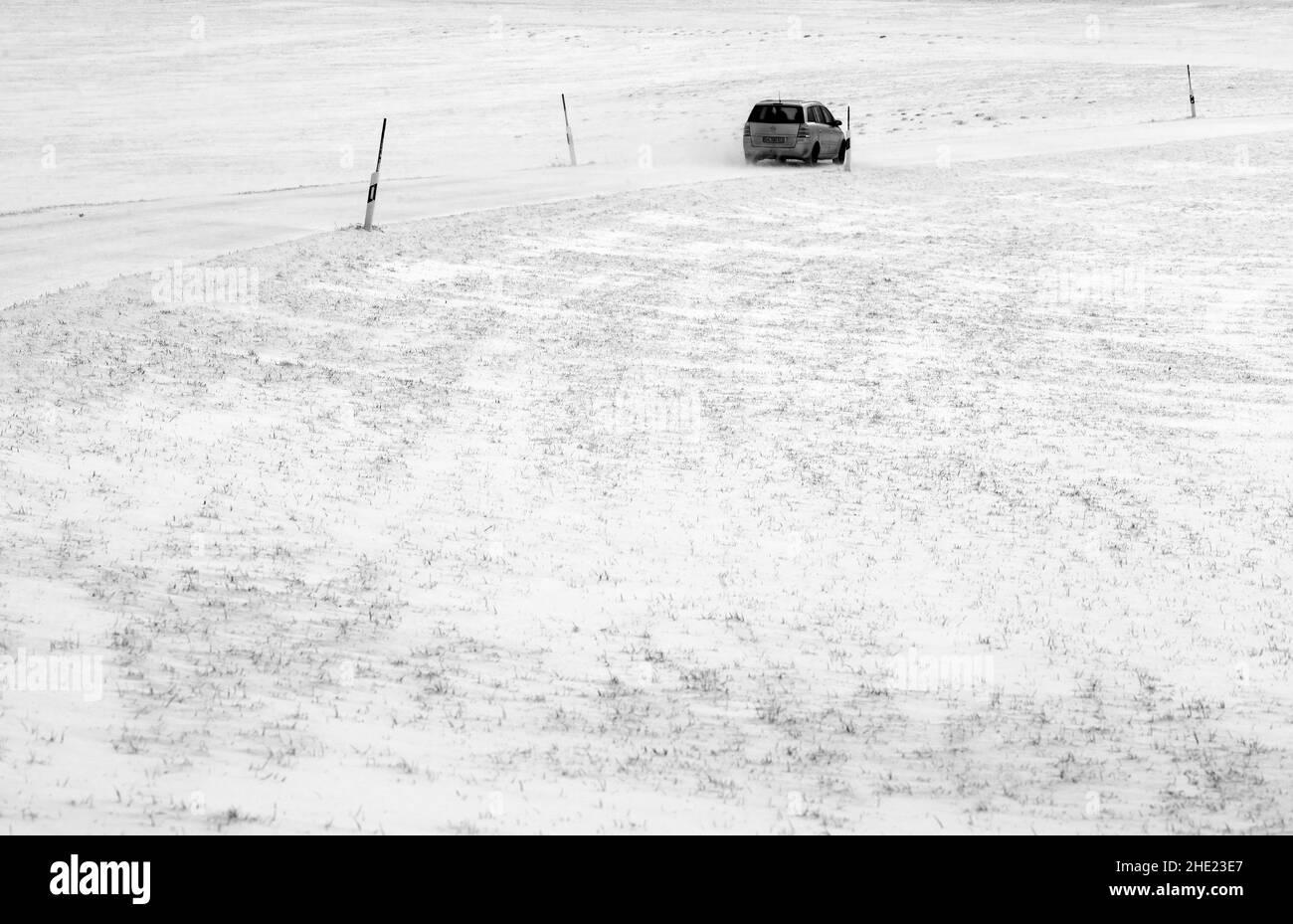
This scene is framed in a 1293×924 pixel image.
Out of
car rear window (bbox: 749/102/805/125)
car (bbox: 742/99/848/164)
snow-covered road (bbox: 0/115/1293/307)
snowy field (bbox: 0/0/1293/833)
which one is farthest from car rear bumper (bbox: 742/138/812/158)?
snowy field (bbox: 0/0/1293/833)

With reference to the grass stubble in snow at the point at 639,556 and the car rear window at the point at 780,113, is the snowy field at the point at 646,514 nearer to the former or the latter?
the grass stubble in snow at the point at 639,556

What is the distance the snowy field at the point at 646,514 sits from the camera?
5938 millimetres

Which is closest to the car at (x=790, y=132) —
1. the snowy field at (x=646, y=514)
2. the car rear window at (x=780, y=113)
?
the car rear window at (x=780, y=113)

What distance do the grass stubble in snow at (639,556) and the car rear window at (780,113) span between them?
1355 cm

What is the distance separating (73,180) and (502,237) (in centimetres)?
1351

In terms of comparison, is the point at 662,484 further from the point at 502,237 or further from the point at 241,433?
the point at 502,237

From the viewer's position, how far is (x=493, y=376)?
43.4 ft

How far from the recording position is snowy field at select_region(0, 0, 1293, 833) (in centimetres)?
594

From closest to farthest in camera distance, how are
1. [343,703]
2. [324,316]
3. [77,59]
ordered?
[343,703] → [324,316] → [77,59]

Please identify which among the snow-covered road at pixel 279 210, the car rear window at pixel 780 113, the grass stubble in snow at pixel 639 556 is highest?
the car rear window at pixel 780 113

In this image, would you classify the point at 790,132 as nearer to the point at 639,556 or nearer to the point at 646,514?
the point at 646,514

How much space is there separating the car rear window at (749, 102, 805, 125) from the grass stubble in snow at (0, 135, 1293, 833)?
13547mm

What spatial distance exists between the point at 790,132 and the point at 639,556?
910 inches
